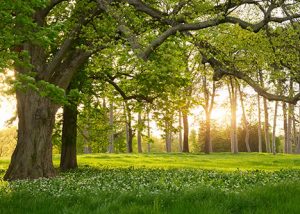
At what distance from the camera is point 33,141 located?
23.0 m

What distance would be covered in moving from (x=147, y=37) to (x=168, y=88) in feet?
25.6

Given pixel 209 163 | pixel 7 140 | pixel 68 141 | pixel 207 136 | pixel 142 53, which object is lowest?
pixel 209 163

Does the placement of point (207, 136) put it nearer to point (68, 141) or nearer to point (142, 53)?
point (68, 141)

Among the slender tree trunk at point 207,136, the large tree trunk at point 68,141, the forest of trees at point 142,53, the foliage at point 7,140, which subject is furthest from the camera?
the foliage at point 7,140

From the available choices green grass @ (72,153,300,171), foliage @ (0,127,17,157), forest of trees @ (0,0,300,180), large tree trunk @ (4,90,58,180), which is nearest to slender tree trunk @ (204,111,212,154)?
green grass @ (72,153,300,171)

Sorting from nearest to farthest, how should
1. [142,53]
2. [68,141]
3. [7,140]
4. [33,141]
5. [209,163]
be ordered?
1. [142,53]
2. [33,141]
3. [68,141]
4. [209,163]
5. [7,140]

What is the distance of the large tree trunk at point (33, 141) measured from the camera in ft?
74.2

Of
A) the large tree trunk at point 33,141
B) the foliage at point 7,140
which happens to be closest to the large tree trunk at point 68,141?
the large tree trunk at point 33,141

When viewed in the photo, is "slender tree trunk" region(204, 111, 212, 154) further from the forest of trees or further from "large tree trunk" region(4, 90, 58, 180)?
"large tree trunk" region(4, 90, 58, 180)

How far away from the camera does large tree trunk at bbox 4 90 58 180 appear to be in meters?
22.6

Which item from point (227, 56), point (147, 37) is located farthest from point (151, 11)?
point (227, 56)

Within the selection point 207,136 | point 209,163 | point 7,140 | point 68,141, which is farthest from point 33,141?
point 7,140

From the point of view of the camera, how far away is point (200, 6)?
69.9ft

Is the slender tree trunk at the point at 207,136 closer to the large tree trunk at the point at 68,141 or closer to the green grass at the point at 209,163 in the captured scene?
the green grass at the point at 209,163
